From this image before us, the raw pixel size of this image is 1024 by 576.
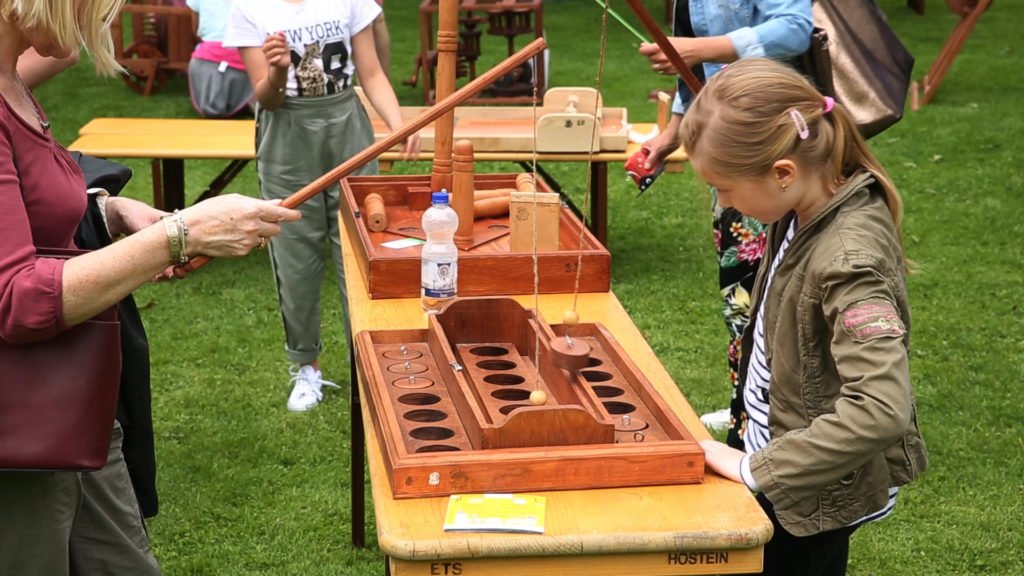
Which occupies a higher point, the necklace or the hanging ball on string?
the necklace

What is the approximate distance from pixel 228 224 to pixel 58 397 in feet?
1.31

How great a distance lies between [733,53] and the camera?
3420 millimetres

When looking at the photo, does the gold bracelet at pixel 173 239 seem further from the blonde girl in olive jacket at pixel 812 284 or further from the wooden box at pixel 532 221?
the wooden box at pixel 532 221

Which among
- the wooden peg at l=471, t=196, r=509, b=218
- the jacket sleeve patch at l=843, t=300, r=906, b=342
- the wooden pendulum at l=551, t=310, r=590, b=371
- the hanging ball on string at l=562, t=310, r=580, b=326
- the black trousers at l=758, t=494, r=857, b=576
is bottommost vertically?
the black trousers at l=758, t=494, r=857, b=576

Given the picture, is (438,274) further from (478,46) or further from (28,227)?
(478,46)

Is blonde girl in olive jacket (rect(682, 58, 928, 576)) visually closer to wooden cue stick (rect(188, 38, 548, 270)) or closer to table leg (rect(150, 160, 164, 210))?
wooden cue stick (rect(188, 38, 548, 270))

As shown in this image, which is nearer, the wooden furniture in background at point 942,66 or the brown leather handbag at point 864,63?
the brown leather handbag at point 864,63

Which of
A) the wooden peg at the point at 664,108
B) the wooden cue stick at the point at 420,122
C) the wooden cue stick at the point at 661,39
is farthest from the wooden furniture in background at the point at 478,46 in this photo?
the wooden cue stick at the point at 420,122

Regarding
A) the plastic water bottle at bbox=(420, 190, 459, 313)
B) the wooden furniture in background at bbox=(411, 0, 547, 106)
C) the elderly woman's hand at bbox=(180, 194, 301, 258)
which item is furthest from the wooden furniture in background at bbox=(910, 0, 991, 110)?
the elderly woman's hand at bbox=(180, 194, 301, 258)

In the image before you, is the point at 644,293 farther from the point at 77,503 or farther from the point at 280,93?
the point at 77,503

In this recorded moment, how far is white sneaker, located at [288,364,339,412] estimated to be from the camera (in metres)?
4.77

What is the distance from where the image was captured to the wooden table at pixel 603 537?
1.87m

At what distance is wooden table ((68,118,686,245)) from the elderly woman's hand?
3456 mm

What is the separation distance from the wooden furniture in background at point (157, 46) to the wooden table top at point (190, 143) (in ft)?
12.4
